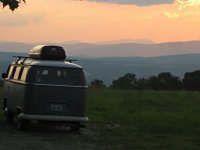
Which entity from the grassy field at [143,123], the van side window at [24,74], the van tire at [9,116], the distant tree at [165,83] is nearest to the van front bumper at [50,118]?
the grassy field at [143,123]

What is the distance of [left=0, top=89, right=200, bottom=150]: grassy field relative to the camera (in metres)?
16.1

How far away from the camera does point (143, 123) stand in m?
21.0

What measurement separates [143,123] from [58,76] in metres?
4.48

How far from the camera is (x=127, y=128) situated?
64.5ft

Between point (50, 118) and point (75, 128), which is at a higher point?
point (50, 118)

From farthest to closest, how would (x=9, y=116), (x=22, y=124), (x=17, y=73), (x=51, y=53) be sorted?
(x=9, y=116) < (x=17, y=73) < (x=51, y=53) < (x=22, y=124)

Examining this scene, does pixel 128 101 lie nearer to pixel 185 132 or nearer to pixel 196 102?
pixel 196 102

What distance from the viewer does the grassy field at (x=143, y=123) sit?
1612cm

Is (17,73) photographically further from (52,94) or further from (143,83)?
(143,83)

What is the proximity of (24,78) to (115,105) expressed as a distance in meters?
11.6

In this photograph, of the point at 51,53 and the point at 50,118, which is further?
the point at 51,53

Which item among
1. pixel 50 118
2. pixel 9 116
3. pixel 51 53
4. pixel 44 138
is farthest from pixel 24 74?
pixel 9 116

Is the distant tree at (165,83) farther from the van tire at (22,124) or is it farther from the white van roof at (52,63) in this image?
the van tire at (22,124)

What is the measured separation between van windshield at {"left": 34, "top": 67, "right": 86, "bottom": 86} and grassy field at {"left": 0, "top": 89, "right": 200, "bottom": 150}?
1530mm
